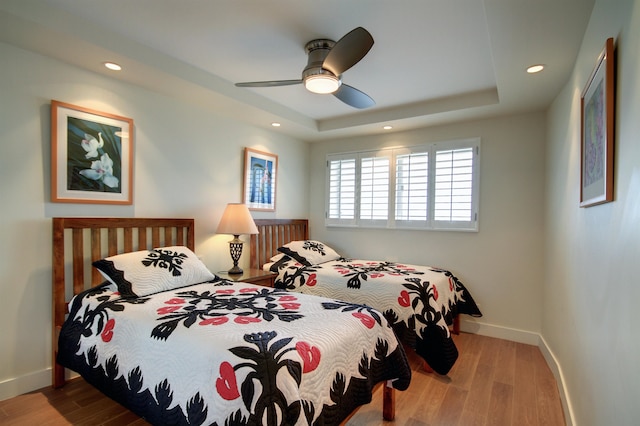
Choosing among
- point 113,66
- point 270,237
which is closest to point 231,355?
point 113,66

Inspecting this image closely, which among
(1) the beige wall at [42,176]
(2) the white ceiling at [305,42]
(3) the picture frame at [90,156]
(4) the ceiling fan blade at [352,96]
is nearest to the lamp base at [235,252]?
(1) the beige wall at [42,176]

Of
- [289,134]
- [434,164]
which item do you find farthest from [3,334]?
[434,164]

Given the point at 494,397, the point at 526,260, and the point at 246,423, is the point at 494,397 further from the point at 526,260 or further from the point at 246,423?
the point at 246,423

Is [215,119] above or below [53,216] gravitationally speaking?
above

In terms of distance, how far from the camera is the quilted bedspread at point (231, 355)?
126cm

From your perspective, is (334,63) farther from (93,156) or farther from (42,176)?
(42,176)

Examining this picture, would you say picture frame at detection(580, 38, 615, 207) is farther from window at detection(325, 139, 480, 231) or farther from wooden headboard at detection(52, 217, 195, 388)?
wooden headboard at detection(52, 217, 195, 388)

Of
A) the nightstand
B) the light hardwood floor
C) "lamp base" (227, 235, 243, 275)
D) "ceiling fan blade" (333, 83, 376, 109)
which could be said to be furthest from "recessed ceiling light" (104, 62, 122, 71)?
the light hardwood floor

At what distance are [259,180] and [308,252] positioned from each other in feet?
3.39

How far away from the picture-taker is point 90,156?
98.3 inches

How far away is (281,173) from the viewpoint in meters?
4.29

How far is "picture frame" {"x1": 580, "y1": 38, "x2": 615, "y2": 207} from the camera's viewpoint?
51.1 inches

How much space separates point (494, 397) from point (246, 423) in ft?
6.32

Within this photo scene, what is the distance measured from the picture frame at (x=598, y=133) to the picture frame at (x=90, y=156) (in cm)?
304
